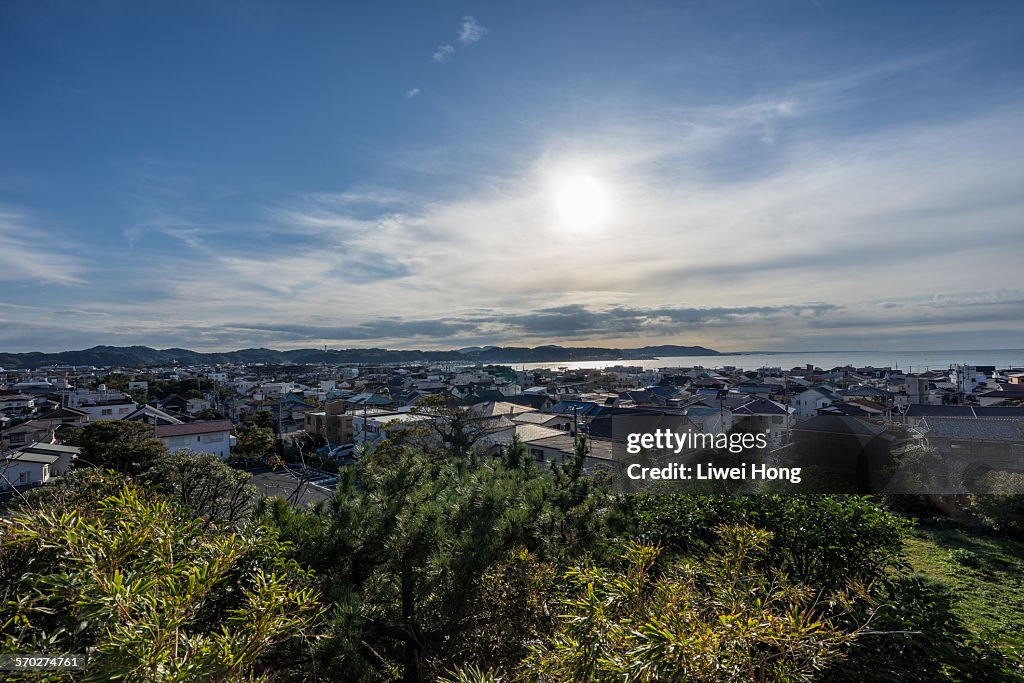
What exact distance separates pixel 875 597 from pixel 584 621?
4.89 feet

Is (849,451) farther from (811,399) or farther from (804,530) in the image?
(811,399)

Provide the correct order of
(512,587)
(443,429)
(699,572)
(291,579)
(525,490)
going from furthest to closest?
(443,429)
(525,490)
(512,587)
(699,572)
(291,579)

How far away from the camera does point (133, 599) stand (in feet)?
3.66

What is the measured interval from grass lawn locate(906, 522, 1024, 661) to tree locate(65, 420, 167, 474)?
40.1 ft

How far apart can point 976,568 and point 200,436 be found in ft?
69.1

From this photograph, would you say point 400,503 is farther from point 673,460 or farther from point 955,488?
point 955,488

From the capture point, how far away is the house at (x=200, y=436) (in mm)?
17359

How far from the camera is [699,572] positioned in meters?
1.90

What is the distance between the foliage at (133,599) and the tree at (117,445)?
32.2ft

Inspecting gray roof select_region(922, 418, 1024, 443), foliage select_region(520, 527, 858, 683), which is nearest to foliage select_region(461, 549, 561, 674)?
foliage select_region(520, 527, 858, 683)

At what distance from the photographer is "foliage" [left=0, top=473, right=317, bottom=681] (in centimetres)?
103

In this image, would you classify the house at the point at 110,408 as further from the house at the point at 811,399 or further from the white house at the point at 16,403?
the house at the point at 811,399

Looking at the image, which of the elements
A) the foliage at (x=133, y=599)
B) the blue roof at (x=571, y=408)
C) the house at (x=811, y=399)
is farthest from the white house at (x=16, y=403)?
the house at (x=811, y=399)

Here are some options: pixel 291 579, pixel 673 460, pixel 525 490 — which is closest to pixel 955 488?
pixel 673 460
